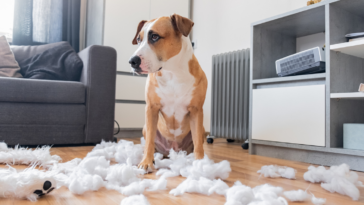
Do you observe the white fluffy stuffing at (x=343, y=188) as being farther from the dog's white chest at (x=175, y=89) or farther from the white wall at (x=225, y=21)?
the white wall at (x=225, y=21)

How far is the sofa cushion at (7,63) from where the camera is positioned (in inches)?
Answer: 84.9

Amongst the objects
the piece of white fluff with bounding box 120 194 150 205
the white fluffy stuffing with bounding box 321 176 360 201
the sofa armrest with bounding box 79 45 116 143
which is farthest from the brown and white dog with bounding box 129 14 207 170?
the sofa armrest with bounding box 79 45 116 143

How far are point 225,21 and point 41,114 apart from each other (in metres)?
2.03

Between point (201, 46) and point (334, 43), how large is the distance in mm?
1894

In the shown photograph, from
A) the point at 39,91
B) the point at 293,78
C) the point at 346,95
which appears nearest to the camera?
the point at 346,95

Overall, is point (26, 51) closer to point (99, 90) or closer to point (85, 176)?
point (99, 90)

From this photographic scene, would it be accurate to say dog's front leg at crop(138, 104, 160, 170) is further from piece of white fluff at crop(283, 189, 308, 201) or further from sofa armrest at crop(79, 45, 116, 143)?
sofa armrest at crop(79, 45, 116, 143)

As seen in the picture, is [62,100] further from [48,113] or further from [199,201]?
[199,201]

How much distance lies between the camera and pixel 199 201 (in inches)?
30.5

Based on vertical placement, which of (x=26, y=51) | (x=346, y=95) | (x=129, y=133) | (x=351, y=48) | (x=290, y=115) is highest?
(x=26, y=51)

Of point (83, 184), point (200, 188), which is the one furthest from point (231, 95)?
point (83, 184)

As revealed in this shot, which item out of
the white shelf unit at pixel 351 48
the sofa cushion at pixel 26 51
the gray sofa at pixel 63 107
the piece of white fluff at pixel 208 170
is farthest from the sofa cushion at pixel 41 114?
the white shelf unit at pixel 351 48

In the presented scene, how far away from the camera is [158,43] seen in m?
1.10

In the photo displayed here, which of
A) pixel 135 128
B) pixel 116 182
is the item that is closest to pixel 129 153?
pixel 116 182
